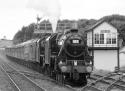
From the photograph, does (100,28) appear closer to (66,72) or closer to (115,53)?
(115,53)

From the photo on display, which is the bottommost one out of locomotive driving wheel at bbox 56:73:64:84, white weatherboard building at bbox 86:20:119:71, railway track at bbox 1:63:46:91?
railway track at bbox 1:63:46:91

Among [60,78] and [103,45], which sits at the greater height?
[103,45]

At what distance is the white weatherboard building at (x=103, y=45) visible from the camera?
3728 centimetres

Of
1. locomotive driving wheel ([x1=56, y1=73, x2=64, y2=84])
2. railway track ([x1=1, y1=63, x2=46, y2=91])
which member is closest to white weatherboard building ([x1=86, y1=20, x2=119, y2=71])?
railway track ([x1=1, y1=63, x2=46, y2=91])

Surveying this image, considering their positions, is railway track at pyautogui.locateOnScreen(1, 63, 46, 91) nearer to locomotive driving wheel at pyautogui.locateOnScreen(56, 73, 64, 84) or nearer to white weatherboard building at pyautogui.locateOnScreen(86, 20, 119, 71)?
locomotive driving wheel at pyautogui.locateOnScreen(56, 73, 64, 84)

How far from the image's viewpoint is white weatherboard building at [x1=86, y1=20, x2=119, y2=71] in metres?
37.3

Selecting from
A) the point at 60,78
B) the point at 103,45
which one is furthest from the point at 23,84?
the point at 103,45

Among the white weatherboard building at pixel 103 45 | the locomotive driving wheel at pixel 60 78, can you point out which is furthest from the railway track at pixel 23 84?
the white weatherboard building at pixel 103 45

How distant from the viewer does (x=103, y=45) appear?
126 ft

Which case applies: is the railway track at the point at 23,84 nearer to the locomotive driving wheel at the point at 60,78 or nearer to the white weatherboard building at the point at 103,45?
the locomotive driving wheel at the point at 60,78

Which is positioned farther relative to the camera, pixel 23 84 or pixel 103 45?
pixel 103 45

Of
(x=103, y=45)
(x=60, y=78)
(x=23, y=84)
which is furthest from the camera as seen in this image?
(x=103, y=45)

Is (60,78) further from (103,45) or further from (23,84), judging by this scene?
(103,45)

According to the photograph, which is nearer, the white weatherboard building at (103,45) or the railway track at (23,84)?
the railway track at (23,84)
